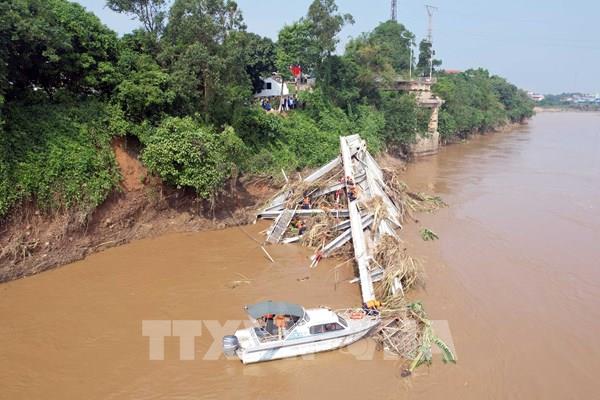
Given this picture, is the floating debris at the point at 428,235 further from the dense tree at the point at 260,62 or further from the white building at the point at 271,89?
the white building at the point at 271,89

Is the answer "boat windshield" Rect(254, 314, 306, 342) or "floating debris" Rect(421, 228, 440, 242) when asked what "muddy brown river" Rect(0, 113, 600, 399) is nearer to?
"floating debris" Rect(421, 228, 440, 242)

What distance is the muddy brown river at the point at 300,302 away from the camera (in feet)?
30.6

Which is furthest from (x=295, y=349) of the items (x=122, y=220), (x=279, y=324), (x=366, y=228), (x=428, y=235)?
(x=428, y=235)

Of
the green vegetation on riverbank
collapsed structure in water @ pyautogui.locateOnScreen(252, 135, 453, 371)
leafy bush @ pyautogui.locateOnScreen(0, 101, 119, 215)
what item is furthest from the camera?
the green vegetation on riverbank

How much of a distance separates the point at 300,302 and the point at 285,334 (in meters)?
2.80

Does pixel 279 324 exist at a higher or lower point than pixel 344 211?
lower

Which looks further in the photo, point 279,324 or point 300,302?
point 300,302

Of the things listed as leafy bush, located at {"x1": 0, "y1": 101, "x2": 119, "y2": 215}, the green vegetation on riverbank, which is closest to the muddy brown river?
leafy bush, located at {"x1": 0, "y1": 101, "x2": 119, "y2": 215}

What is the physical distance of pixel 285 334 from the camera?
32.1 feet

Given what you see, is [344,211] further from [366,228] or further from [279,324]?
[279,324]

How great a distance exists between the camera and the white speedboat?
9633mm

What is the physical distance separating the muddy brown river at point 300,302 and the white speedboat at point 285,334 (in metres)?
0.30

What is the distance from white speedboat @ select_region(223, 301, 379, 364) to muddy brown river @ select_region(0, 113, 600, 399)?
301 mm

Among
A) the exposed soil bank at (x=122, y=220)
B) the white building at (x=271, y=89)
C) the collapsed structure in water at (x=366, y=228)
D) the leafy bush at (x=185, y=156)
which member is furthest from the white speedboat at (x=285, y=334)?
the white building at (x=271, y=89)
